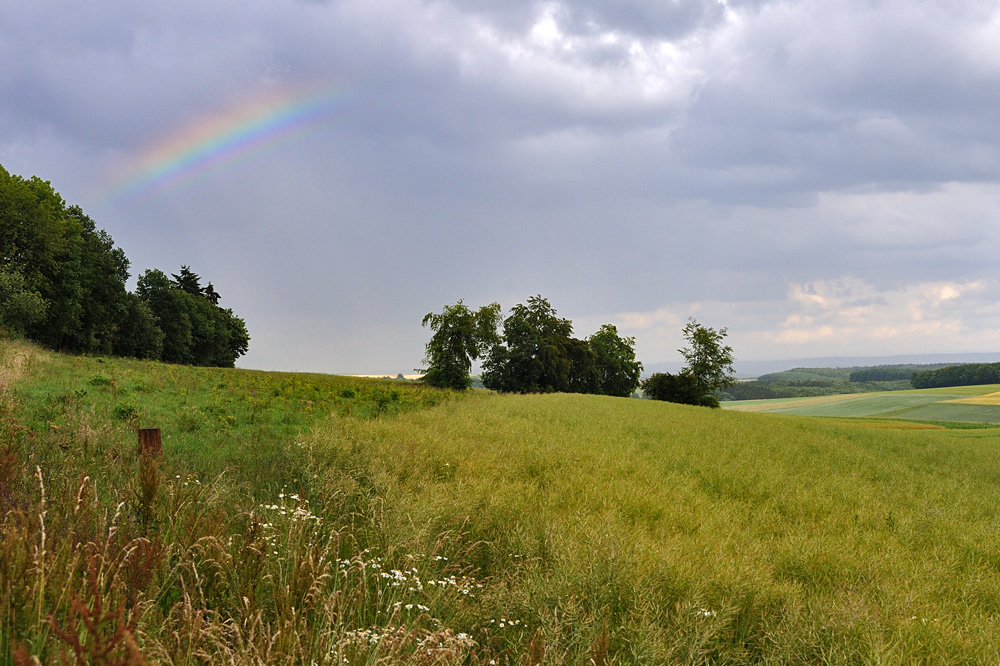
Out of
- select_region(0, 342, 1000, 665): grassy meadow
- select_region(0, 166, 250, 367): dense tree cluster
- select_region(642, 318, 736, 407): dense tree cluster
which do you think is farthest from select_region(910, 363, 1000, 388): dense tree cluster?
select_region(0, 166, 250, 367): dense tree cluster

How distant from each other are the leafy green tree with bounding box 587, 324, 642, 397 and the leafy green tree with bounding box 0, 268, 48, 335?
168 ft

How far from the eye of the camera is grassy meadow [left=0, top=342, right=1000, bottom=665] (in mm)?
3092

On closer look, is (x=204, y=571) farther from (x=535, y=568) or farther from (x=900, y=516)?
(x=900, y=516)

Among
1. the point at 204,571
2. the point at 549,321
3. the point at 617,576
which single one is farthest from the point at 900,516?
the point at 549,321

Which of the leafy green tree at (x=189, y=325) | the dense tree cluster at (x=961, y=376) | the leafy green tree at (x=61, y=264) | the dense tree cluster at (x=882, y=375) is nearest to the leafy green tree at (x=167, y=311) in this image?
the leafy green tree at (x=189, y=325)

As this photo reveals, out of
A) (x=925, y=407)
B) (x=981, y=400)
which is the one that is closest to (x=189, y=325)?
(x=925, y=407)

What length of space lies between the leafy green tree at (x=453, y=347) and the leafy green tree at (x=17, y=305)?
26711 mm

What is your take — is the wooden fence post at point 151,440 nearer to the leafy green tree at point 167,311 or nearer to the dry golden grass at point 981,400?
the leafy green tree at point 167,311

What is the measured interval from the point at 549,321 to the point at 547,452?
47.2 m

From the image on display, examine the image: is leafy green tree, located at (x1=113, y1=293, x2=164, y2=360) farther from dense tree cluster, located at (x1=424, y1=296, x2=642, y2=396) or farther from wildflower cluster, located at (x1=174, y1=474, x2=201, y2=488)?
wildflower cluster, located at (x1=174, y1=474, x2=201, y2=488)

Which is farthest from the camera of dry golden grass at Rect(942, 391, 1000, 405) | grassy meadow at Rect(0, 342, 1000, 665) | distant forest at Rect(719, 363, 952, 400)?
distant forest at Rect(719, 363, 952, 400)

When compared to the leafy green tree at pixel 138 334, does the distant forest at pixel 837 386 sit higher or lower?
lower

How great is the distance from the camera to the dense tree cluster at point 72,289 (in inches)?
1314

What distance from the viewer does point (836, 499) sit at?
10.1 m
